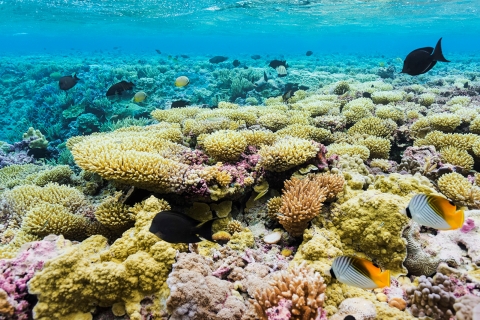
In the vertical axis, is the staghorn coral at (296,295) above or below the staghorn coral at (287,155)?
below

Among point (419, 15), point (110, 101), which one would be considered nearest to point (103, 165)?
point (110, 101)

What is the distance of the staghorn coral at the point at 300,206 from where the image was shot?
330 centimetres

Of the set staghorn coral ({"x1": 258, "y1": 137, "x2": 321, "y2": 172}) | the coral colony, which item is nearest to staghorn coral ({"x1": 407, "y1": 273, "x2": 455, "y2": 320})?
the coral colony

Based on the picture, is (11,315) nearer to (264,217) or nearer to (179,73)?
(264,217)

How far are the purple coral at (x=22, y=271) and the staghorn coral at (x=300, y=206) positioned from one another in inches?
96.9

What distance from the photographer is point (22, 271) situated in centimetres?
266

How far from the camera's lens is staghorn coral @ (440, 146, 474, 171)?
5137 mm

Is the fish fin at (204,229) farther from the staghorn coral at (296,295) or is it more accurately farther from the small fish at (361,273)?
the small fish at (361,273)

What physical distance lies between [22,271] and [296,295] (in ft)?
8.28

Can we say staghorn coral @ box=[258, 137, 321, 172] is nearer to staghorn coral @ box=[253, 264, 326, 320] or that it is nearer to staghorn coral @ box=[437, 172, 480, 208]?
staghorn coral @ box=[253, 264, 326, 320]

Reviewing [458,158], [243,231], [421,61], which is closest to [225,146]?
[243,231]

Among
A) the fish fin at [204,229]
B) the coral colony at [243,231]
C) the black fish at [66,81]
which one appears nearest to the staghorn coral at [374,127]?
the coral colony at [243,231]

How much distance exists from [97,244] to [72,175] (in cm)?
271

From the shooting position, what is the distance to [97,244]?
3.33 m
